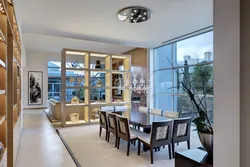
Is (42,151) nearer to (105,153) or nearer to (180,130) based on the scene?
(105,153)

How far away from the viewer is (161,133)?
3.28m

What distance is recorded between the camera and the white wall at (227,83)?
4.73 ft

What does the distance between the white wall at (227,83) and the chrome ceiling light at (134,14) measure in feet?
8.92

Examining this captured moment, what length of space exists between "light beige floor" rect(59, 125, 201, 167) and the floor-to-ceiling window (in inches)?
68.6

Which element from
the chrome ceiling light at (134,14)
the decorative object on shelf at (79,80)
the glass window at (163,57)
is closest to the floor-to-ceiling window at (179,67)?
the glass window at (163,57)

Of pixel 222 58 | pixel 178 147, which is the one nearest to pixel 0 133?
pixel 222 58

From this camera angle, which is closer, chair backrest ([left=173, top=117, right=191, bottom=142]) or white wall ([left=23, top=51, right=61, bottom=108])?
chair backrest ([left=173, top=117, right=191, bottom=142])

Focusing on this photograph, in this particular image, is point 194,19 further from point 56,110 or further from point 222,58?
point 56,110

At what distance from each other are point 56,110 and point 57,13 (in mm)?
4427

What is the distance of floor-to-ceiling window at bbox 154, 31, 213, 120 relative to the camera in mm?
5625

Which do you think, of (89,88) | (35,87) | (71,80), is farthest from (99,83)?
(35,87)

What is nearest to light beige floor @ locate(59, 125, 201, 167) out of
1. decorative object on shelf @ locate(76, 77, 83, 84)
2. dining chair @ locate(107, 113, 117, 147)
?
dining chair @ locate(107, 113, 117, 147)

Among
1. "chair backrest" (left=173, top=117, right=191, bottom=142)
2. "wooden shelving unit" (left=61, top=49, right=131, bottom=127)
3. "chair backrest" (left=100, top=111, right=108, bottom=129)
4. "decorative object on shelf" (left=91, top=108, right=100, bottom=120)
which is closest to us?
"chair backrest" (left=173, top=117, right=191, bottom=142)

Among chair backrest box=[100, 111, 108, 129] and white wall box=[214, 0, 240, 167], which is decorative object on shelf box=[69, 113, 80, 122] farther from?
white wall box=[214, 0, 240, 167]
